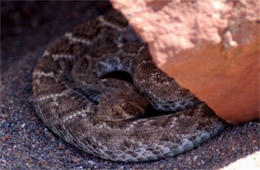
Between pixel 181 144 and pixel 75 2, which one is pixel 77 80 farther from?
pixel 75 2

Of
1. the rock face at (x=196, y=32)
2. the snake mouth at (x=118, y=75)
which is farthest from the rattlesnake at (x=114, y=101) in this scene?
the rock face at (x=196, y=32)

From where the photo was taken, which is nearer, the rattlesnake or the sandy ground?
the sandy ground

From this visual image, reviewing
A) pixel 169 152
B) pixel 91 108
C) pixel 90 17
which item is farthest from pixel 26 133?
pixel 90 17

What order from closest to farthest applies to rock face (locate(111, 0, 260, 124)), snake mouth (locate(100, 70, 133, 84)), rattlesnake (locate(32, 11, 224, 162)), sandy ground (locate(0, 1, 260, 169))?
1. rock face (locate(111, 0, 260, 124))
2. sandy ground (locate(0, 1, 260, 169))
3. rattlesnake (locate(32, 11, 224, 162))
4. snake mouth (locate(100, 70, 133, 84))

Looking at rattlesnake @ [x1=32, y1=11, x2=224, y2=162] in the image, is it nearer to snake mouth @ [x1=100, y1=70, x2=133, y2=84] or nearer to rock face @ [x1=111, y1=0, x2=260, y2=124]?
snake mouth @ [x1=100, y1=70, x2=133, y2=84]

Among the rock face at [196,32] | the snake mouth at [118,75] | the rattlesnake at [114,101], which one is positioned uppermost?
the rock face at [196,32]

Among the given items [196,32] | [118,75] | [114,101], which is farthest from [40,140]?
[196,32]

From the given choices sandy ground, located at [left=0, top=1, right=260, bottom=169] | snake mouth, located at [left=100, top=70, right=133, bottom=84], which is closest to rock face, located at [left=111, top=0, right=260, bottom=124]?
sandy ground, located at [left=0, top=1, right=260, bottom=169]

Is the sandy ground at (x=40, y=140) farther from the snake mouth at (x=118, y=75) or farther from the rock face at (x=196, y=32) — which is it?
the snake mouth at (x=118, y=75)
